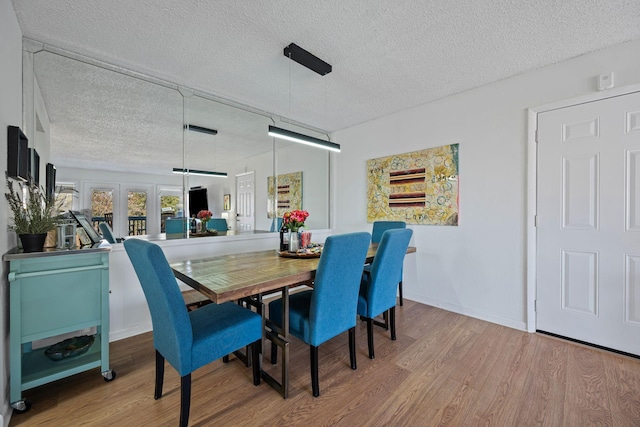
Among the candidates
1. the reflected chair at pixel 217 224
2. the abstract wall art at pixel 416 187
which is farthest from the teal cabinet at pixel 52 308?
the abstract wall art at pixel 416 187

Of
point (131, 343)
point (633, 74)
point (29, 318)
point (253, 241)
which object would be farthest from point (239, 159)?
point (633, 74)

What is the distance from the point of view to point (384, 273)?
212 centimetres

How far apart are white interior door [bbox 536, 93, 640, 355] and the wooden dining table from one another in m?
2.22

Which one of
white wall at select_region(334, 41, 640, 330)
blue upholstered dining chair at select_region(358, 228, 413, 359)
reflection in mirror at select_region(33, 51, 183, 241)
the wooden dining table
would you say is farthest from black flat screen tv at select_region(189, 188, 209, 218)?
white wall at select_region(334, 41, 640, 330)

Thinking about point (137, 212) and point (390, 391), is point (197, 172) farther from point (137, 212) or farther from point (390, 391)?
point (390, 391)

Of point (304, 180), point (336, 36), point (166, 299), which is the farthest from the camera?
point (304, 180)

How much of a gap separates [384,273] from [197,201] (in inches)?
84.3

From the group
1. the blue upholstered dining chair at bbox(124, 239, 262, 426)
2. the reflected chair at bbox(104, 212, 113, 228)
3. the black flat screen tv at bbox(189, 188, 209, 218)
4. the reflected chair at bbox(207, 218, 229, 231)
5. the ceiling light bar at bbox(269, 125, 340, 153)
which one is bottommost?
the blue upholstered dining chair at bbox(124, 239, 262, 426)

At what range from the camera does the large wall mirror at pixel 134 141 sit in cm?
229

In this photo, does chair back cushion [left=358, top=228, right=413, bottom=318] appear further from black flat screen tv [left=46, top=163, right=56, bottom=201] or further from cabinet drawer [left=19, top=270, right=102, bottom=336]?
black flat screen tv [left=46, top=163, right=56, bottom=201]

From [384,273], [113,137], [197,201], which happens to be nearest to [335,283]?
[384,273]

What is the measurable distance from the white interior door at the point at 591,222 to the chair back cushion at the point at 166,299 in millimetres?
2972

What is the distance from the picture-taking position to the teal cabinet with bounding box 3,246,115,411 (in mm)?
1503

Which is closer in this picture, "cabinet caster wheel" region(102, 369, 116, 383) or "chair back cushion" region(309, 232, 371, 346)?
"chair back cushion" region(309, 232, 371, 346)
